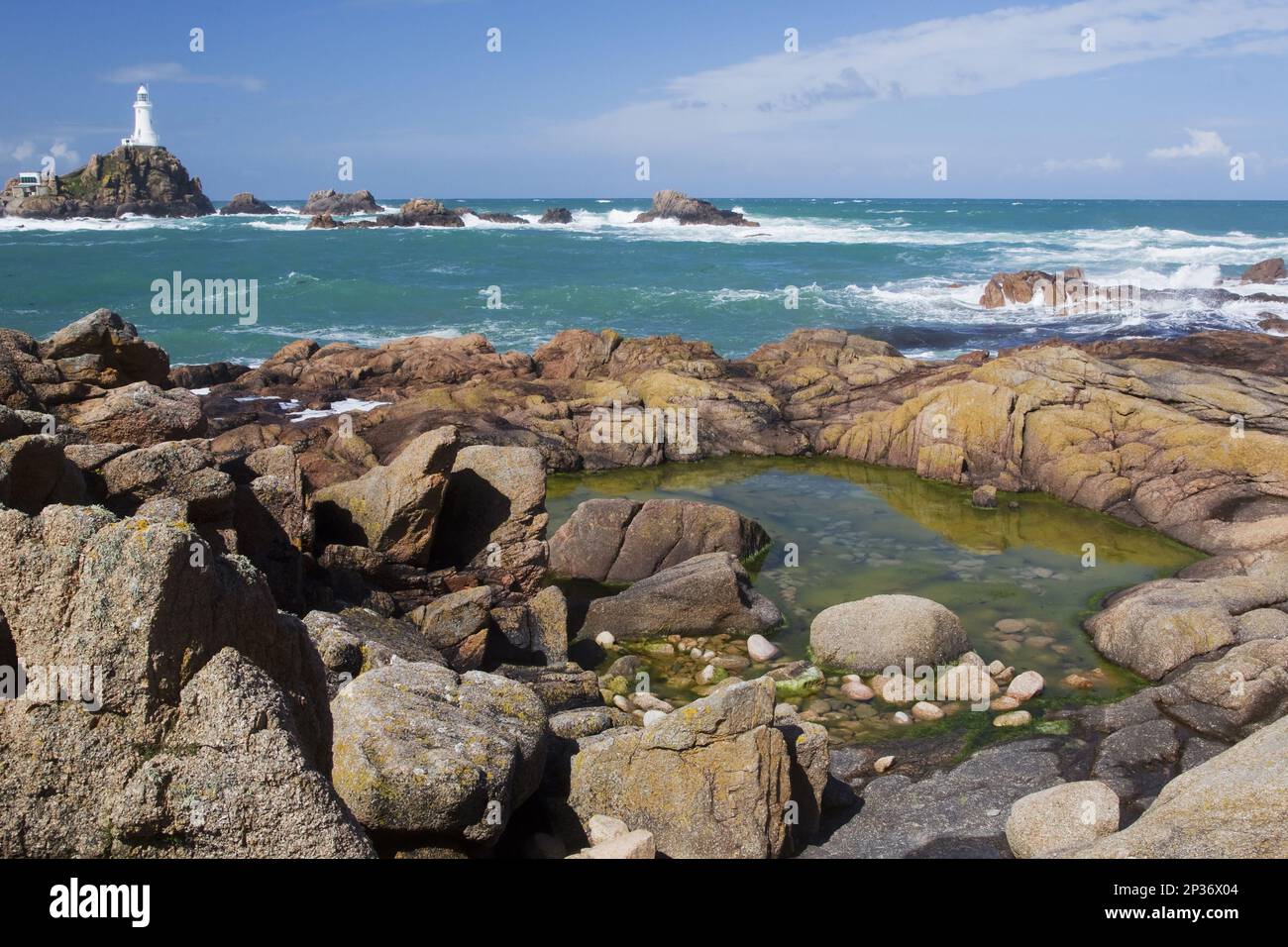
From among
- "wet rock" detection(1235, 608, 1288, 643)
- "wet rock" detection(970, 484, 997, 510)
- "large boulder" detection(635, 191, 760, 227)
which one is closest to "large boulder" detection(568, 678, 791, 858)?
"wet rock" detection(1235, 608, 1288, 643)

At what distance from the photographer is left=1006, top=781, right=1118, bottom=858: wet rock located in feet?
28.5

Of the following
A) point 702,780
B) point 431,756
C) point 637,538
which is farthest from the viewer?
point 637,538

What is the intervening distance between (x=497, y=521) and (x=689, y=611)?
340 cm

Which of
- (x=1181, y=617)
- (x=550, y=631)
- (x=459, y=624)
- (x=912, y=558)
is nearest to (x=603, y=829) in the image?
(x=459, y=624)

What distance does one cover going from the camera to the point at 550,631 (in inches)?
581

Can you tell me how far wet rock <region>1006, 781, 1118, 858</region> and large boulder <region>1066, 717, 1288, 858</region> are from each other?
120cm

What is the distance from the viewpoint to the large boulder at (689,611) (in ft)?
51.8

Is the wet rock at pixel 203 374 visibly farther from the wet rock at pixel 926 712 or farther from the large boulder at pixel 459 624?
the wet rock at pixel 926 712

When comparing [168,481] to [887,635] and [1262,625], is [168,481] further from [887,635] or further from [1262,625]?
[1262,625]

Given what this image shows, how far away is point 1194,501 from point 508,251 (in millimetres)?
73552

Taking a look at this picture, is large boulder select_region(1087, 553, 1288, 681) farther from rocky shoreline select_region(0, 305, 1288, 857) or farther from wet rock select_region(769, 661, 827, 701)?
wet rock select_region(769, 661, 827, 701)
